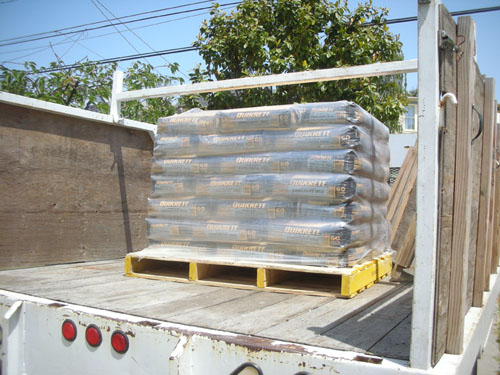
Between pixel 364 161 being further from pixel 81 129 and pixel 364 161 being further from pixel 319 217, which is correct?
pixel 81 129

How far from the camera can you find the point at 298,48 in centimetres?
985

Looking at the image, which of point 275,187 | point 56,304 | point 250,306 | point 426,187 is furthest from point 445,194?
point 56,304

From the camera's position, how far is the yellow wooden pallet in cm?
301

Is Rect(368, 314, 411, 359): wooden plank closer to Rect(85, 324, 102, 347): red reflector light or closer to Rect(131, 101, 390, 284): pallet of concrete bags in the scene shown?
Rect(131, 101, 390, 284): pallet of concrete bags

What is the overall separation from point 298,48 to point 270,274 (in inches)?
297

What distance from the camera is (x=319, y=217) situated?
3.18 metres

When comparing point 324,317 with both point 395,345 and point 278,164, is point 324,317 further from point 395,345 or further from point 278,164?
point 278,164

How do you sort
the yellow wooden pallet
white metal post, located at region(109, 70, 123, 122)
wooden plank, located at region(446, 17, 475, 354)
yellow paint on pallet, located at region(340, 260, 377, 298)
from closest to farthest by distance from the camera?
wooden plank, located at region(446, 17, 475, 354) → yellow paint on pallet, located at region(340, 260, 377, 298) → the yellow wooden pallet → white metal post, located at region(109, 70, 123, 122)

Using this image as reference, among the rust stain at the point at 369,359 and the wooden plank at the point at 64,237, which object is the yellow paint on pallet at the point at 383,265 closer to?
the rust stain at the point at 369,359

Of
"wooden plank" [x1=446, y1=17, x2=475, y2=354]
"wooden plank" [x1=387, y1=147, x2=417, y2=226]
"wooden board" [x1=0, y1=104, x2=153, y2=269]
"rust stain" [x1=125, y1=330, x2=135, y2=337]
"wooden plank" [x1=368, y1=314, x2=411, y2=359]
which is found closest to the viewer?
"wooden plank" [x1=368, y1=314, x2=411, y2=359]

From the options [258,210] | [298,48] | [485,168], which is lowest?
[258,210]

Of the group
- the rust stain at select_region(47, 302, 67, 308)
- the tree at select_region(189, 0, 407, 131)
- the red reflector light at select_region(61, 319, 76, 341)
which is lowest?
the red reflector light at select_region(61, 319, 76, 341)

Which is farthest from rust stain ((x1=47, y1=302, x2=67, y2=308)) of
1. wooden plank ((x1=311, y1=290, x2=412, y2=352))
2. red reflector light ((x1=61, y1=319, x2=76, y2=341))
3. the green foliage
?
the green foliage

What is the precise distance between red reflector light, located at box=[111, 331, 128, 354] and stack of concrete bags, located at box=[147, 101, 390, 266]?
1.40 m
